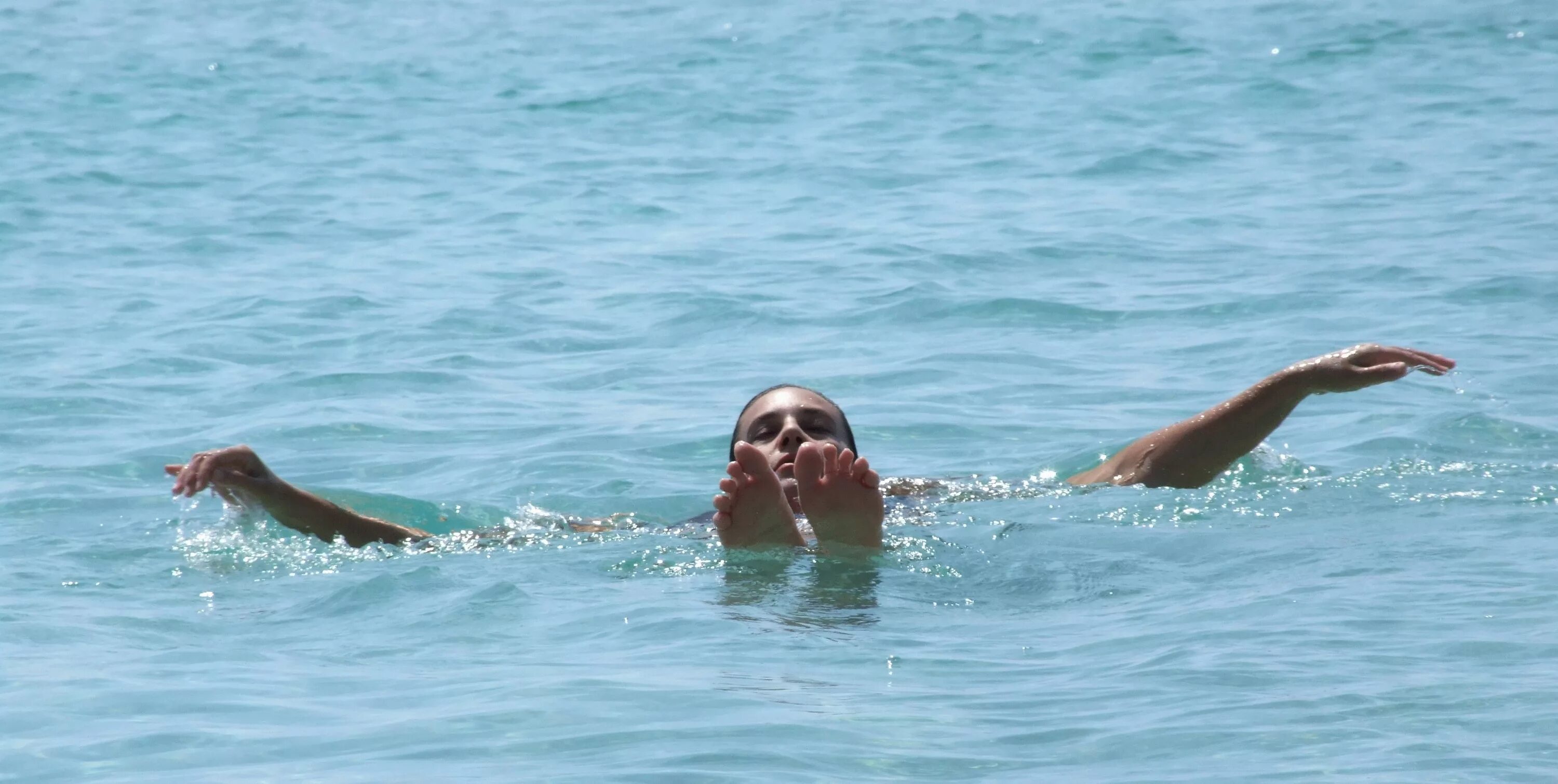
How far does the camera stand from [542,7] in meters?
23.2

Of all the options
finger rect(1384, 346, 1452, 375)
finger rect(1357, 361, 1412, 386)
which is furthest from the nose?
finger rect(1384, 346, 1452, 375)

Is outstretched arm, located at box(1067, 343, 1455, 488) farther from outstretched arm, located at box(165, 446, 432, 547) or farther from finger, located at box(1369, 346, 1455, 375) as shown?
outstretched arm, located at box(165, 446, 432, 547)

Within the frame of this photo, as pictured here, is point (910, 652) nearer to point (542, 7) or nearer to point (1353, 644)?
point (1353, 644)

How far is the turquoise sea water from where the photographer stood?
160 inches

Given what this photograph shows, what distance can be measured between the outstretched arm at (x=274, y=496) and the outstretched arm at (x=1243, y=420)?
7.80ft

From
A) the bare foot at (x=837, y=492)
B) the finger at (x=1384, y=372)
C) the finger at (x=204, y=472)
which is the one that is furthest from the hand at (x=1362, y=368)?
the finger at (x=204, y=472)

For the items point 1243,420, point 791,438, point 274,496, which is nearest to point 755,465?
point 791,438

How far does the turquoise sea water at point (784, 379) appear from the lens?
13.3ft

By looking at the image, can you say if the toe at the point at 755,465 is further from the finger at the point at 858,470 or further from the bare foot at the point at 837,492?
the finger at the point at 858,470

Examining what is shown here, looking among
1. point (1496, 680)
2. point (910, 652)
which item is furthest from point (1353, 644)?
point (910, 652)

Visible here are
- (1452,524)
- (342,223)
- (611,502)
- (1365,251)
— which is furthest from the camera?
(342,223)

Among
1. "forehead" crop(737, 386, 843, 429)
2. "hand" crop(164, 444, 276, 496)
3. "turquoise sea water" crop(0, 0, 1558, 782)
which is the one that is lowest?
"turquoise sea water" crop(0, 0, 1558, 782)

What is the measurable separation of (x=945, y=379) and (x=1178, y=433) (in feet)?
9.02

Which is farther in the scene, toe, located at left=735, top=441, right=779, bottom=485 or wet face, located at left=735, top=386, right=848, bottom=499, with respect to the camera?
wet face, located at left=735, top=386, right=848, bottom=499
